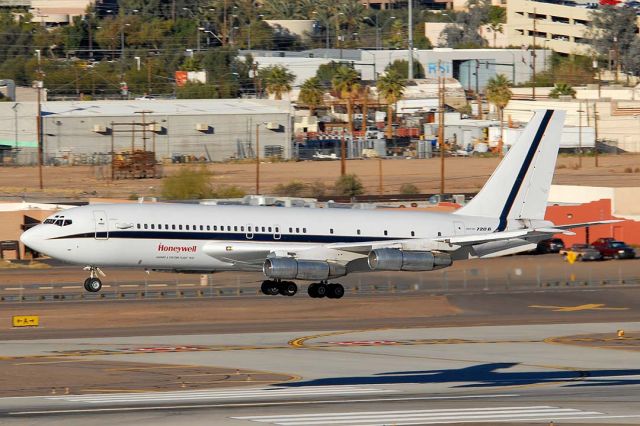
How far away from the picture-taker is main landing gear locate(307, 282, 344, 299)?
255 feet

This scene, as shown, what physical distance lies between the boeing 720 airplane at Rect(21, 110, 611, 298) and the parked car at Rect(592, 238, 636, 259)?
4432cm

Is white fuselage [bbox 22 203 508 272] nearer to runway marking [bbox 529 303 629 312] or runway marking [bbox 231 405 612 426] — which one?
runway marking [bbox 231 405 612 426]

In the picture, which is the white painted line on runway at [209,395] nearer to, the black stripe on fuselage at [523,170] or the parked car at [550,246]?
the black stripe on fuselage at [523,170]

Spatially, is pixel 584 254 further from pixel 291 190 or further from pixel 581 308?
pixel 291 190

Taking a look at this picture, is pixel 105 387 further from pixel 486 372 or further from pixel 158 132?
pixel 158 132

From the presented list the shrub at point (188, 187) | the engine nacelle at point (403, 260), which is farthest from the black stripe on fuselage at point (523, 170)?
the shrub at point (188, 187)

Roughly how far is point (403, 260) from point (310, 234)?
588 cm

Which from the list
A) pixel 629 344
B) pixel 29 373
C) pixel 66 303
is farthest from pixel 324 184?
pixel 29 373

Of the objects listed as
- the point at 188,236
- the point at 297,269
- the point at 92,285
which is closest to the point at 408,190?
the point at 297,269

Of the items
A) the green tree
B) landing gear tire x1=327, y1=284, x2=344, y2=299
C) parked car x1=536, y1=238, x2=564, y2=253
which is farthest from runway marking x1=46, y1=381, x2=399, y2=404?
the green tree

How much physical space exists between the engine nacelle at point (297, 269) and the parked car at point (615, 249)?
5750 cm

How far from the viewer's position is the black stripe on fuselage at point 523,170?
83500mm

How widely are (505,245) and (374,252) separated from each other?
976 cm

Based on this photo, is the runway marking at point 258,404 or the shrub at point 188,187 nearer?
the runway marking at point 258,404
